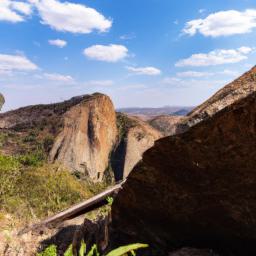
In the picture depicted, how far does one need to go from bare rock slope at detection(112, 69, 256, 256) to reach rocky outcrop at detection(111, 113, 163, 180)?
8615 centimetres

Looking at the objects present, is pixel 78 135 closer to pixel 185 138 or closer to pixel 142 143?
pixel 142 143

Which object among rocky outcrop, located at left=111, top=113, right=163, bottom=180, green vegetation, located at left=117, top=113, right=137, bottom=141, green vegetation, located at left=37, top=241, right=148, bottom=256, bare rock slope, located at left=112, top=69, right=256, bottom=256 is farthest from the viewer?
green vegetation, located at left=117, top=113, right=137, bottom=141

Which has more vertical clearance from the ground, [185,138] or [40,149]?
[185,138]

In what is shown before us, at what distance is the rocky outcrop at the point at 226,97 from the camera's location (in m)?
4.56

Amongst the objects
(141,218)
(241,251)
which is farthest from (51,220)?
(241,251)

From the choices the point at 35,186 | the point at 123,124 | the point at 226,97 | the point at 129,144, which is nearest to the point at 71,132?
the point at 129,144

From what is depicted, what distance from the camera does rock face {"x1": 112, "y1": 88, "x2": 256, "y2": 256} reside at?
476 centimetres

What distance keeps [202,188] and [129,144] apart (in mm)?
92651

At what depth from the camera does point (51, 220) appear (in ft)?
34.2

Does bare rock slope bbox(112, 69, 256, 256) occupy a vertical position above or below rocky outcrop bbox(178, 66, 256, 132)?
below

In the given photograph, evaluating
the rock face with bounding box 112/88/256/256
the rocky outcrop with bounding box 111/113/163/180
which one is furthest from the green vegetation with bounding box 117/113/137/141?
the rock face with bounding box 112/88/256/256

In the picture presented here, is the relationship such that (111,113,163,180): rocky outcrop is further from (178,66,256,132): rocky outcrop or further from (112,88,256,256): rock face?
(178,66,256,132): rocky outcrop

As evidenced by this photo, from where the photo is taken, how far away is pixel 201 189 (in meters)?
5.67

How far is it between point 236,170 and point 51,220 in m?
6.42
